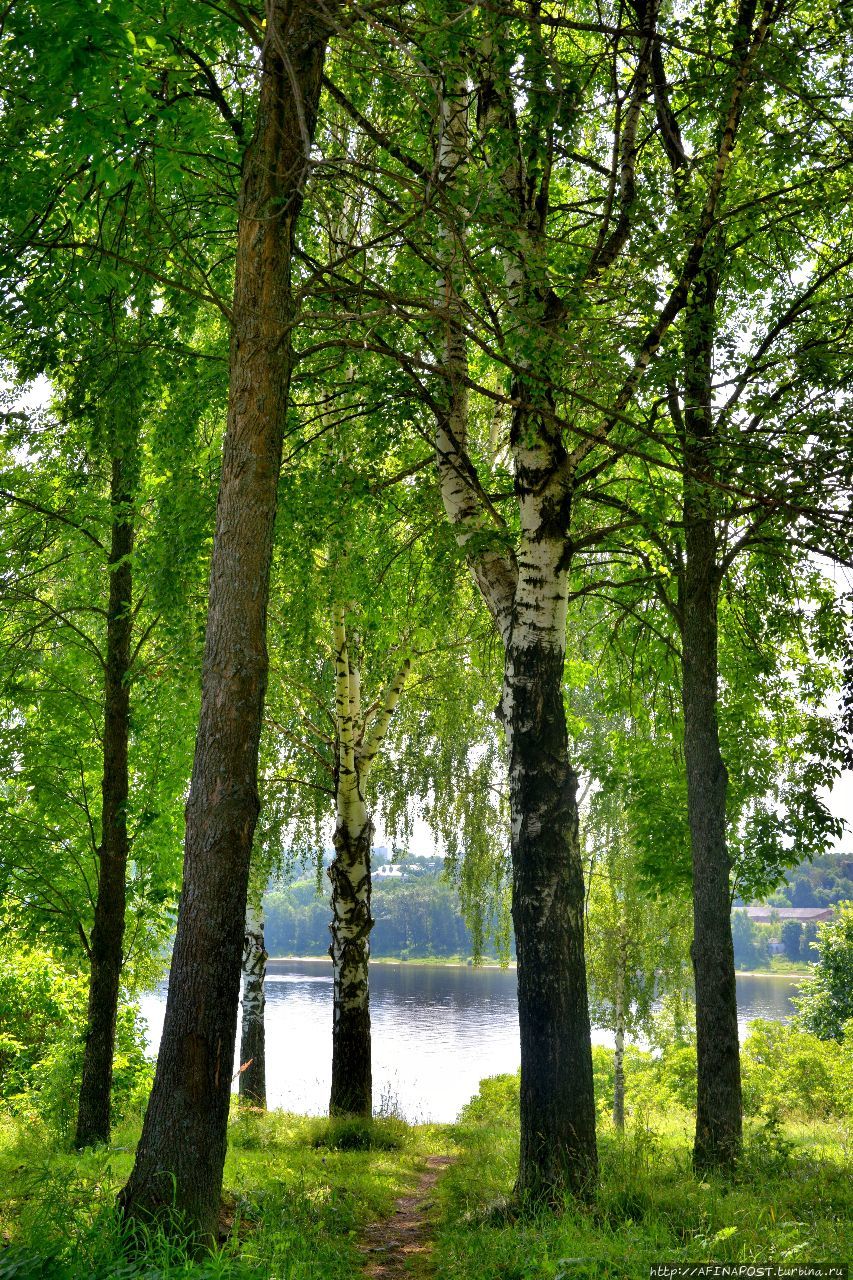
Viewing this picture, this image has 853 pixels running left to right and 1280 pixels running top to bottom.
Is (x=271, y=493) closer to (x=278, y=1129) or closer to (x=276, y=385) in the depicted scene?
(x=276, y=385)

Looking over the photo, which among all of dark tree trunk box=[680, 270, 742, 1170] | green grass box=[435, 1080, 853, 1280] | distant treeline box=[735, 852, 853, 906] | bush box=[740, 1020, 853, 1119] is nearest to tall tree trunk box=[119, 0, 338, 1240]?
green grass box=[435, 1080, 853, 1280]

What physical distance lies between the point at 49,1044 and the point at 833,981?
20294mm

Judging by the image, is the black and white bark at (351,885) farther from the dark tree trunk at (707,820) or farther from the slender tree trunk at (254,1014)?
the dark tree trunk at (707,820)

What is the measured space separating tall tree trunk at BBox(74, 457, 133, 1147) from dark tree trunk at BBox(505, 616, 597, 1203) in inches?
174

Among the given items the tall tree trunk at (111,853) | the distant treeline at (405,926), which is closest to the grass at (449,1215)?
the tall tree trunk at (111,853)

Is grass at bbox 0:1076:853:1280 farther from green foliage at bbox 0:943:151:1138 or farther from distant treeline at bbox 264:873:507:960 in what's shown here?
distant treeline at bbox 264:873:507:960

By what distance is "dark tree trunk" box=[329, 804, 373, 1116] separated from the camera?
10586mm

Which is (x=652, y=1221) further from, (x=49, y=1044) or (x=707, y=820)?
(x=49, y=1044)

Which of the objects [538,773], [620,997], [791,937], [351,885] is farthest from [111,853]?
[791,937]

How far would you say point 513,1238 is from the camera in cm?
473

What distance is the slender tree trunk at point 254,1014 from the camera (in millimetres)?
13062

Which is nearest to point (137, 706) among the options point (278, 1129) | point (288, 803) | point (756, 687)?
point (288, 803)

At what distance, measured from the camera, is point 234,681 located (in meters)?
4.82

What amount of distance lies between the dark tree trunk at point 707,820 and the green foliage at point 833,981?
19100 mm
